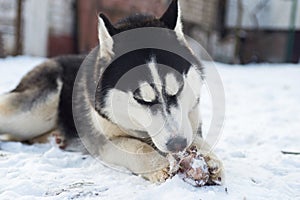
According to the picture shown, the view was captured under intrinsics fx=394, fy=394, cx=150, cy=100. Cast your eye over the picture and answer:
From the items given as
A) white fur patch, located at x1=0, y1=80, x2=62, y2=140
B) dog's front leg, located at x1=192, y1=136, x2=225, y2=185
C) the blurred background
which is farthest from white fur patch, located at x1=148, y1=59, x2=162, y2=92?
the blurred background

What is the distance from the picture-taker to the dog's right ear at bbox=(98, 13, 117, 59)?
2.40m

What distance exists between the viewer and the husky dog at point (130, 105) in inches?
82.7

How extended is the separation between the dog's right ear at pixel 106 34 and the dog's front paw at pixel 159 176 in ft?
2.63

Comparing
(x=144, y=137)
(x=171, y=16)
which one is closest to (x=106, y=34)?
(x=171, y=16)

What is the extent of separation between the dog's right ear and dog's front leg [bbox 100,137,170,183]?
0.55 metres

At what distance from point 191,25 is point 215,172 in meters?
10.4

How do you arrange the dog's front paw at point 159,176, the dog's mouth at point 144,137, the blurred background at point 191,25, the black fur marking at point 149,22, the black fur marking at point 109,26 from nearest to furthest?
the dog's front paw at point 159,176 → the dog's mouth at point 144,137 → the black fur marking at point 109,26 → the black fur marking at point 149,22 → the blurred background at point 191,25

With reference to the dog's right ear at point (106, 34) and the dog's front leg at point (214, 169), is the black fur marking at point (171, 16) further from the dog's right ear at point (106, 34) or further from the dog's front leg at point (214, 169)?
the dog's front leg at point (214, 169)

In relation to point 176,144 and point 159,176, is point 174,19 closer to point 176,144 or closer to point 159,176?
point 176,144

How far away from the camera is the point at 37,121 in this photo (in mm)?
3248

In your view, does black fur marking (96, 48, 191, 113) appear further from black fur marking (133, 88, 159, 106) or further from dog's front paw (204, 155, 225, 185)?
Answer: dog's front paw (204, 155, 225, 185)

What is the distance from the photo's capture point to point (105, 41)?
2.48 m

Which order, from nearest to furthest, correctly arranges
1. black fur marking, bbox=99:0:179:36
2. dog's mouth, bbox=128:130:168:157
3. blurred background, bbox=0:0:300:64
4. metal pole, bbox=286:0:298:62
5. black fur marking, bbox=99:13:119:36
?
dog's mouth, bbox=128:130:168:157 < black fur marking, bbox=99:13:119:36 < black fur marking, bbox=99:0:179:36 < blurred background, bbox=0:0:300:64 < metal pole, bbox=286:0:298:62

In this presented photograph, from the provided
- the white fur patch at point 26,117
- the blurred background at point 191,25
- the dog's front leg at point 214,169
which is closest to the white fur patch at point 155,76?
the dog's front leg at point 214,169
